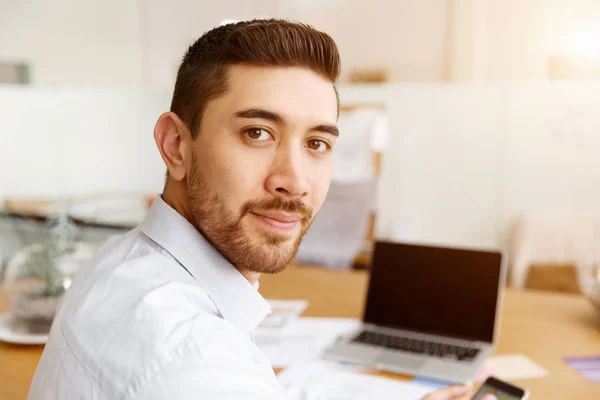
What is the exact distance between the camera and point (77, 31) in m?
4.38

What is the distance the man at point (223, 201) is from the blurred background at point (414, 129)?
9.27 feet

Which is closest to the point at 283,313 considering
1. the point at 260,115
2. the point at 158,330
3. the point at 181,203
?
the point at 181,203

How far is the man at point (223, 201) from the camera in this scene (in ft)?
2.28

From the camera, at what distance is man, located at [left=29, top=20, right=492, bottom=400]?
695 millimetres

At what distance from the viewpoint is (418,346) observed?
1.40 meters

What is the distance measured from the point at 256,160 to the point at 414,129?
3262 millimetres

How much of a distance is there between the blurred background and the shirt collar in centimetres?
282

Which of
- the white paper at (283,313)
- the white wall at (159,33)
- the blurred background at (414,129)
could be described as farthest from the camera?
the white wall at (159,33)

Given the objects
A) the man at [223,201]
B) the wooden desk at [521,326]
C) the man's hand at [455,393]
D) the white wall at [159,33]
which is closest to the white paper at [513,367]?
the wooden desk at [521,326]

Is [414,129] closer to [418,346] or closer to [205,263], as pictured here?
[418,346]

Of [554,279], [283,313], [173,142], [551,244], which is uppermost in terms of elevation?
[173,142]

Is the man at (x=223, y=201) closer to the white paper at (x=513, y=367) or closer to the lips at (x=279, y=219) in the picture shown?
the lips at (x=279, y=219)

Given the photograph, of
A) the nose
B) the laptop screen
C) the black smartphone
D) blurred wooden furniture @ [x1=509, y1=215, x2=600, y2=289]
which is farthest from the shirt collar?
blurred wooden furniture @ [x1=509, y1=215, x2=600, y2=289]

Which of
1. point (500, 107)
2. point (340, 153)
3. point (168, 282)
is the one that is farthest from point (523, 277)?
point (168, 282)
